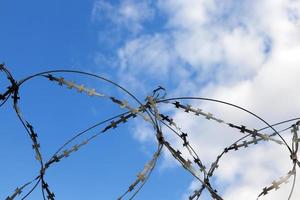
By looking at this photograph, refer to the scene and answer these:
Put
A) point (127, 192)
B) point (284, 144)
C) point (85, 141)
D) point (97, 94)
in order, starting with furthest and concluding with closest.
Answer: point (284, 144), point (85, 141), point (97, 94), point (127, 192)

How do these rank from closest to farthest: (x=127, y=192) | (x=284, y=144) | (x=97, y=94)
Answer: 1. (x=127, y=192)
2. (x=97, y=94)
3. (x=284, y=144)

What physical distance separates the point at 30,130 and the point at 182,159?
2893mm

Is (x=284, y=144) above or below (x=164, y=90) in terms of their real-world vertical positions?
below

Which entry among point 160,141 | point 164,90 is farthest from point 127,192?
point 164,90

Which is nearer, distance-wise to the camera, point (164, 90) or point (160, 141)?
point (160, 141)

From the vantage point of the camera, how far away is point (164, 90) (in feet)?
32.3

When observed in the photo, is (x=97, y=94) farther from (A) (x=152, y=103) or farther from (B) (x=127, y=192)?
(B) (x=127, y=192)

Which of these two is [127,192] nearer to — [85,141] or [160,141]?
[160,141]

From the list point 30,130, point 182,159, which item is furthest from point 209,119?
point 30,130

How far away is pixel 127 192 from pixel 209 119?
2231 mm

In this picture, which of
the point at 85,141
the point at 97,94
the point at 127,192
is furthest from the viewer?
the point at 85,141

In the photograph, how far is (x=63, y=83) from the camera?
9.29m

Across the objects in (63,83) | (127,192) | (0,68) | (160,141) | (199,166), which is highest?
(0,68)

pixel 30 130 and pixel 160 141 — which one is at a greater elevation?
pixel 30 130
